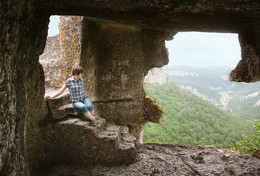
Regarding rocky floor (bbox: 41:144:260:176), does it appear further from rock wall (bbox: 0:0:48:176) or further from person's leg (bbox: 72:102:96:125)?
rock wall (bbox: 0:0:48:176)

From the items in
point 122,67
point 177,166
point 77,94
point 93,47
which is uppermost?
point 93,47

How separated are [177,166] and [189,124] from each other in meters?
18.3

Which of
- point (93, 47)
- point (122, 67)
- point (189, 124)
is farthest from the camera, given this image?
point (189, 124)

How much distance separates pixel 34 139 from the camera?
515 centimetres

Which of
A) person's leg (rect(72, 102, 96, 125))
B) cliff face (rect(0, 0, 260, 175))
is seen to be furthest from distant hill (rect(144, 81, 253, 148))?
person's leg (rect(72, 102, 96, 125))

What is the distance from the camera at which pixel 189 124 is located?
23.4 metres

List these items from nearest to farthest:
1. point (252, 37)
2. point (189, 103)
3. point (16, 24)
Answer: point (16, 24), point (252, 37), point (189, 103)

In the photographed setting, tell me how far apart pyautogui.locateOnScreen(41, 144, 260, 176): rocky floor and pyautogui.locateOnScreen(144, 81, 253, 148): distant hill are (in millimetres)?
11311

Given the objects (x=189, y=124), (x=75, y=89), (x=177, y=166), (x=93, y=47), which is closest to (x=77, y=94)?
(x=75, y=89)

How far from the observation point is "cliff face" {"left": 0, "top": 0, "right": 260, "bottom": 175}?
3459 mm

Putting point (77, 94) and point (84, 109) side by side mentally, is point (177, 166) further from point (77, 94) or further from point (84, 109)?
point (77, 94)

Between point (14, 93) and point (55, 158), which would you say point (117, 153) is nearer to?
point (55, 158)

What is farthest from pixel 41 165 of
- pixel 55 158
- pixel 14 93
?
pixel 14 93

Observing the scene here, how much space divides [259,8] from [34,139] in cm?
384
